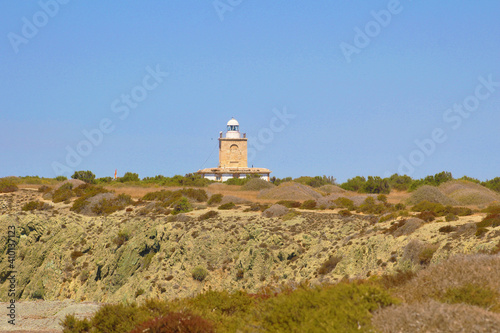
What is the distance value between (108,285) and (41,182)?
48491 mm

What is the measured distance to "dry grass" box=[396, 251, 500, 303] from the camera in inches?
541

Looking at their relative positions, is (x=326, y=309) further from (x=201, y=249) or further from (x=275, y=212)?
(x=275, y=212)

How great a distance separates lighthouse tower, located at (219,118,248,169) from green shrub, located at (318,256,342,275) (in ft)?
218

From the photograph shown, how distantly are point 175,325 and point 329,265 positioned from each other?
18.7 metres

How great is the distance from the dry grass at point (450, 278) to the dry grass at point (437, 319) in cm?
203

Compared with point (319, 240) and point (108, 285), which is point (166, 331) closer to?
point (319, 240)

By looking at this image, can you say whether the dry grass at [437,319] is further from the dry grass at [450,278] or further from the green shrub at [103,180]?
the green shrub at [103,180]

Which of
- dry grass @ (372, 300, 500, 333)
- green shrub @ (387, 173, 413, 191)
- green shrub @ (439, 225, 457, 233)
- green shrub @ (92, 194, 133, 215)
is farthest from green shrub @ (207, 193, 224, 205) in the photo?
dry grass @ (372, 300, 500, 333)

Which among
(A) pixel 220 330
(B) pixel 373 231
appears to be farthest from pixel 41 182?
(A) pixel 220 330

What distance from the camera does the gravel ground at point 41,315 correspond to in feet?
75.0

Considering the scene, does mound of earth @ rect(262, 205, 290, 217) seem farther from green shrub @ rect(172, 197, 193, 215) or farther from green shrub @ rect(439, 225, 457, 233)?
green shrub @ rect(439, 225, 457, 233)

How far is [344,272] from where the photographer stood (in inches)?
1193

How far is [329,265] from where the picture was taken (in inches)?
1246

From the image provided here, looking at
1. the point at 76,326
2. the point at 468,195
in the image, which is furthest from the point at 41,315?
the point at 468,195
